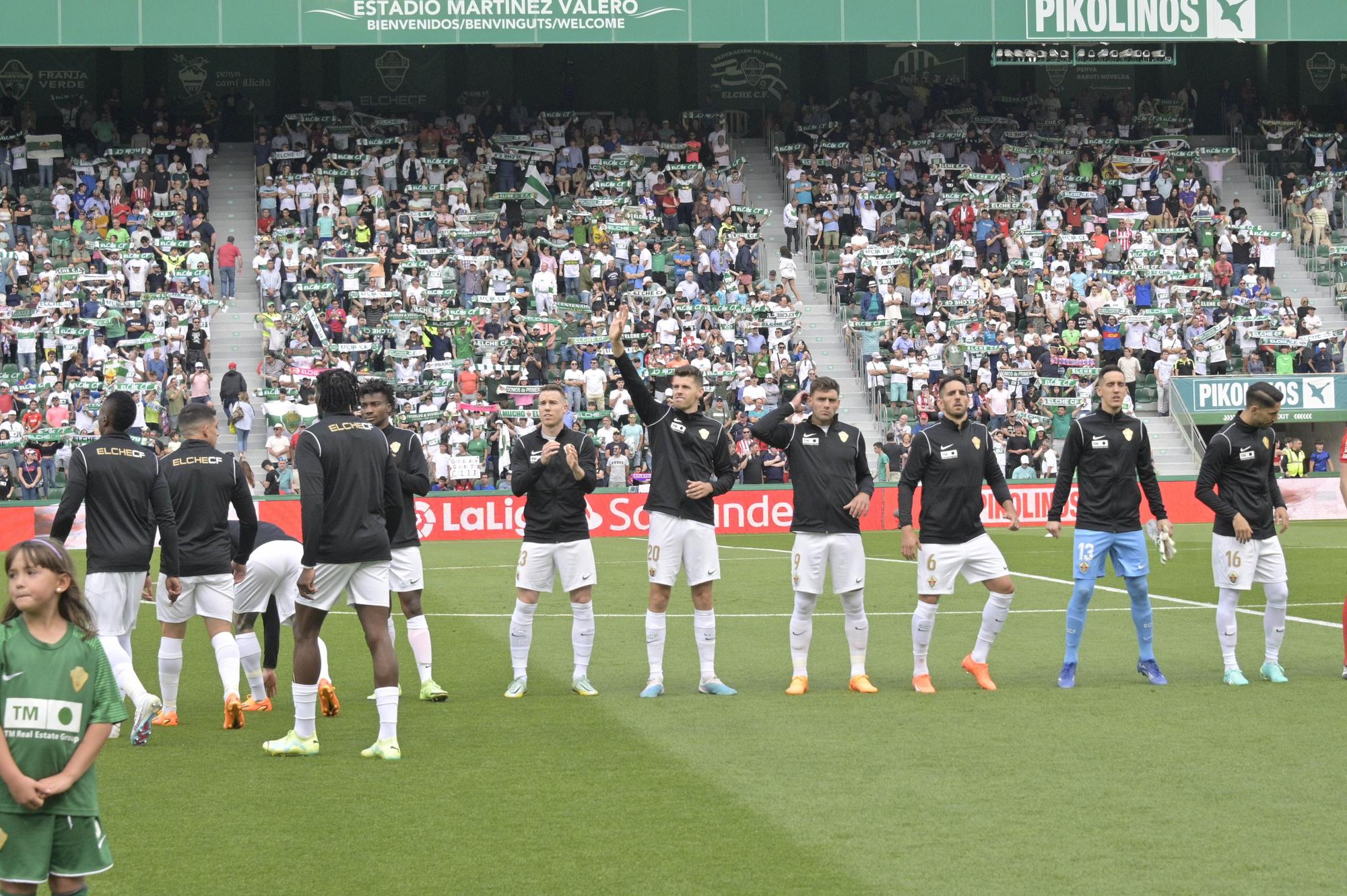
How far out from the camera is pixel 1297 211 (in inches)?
1710

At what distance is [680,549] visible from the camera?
11.9 metres

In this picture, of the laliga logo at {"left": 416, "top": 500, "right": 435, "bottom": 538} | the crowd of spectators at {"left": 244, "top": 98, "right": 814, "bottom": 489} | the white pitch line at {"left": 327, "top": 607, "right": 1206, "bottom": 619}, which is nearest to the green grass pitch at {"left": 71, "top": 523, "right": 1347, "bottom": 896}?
the white pitch line at {"left": 327, "top": 607, "right": 1206, "bottom": 619}

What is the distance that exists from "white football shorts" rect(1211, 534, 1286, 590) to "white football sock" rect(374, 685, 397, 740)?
6375 mm

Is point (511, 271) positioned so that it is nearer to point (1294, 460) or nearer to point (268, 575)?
point (1294, 460)

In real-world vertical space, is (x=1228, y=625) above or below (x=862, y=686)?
above

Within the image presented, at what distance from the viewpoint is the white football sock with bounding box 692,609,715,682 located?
11984 millimetres

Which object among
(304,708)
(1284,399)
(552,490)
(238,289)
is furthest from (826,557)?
(238,289)

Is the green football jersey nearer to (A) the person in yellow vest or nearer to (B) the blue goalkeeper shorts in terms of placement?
(B) the blue goalkeeper shorts

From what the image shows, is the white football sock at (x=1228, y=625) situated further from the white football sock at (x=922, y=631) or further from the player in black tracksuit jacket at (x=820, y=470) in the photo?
the player in black tracksuit jacket at (x=820, y=470)

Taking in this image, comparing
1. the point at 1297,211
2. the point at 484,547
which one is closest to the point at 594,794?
the point at 484,547

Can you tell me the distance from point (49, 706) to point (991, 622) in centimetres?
816

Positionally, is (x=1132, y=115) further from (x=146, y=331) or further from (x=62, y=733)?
(x=62, y=733)

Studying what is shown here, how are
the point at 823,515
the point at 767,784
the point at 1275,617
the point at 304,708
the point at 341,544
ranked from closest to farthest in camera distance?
the point at 767,784, the point at 341,544, the point at 304,708, the point at 823,515, the point at 1275,617

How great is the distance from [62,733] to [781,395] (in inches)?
1206
